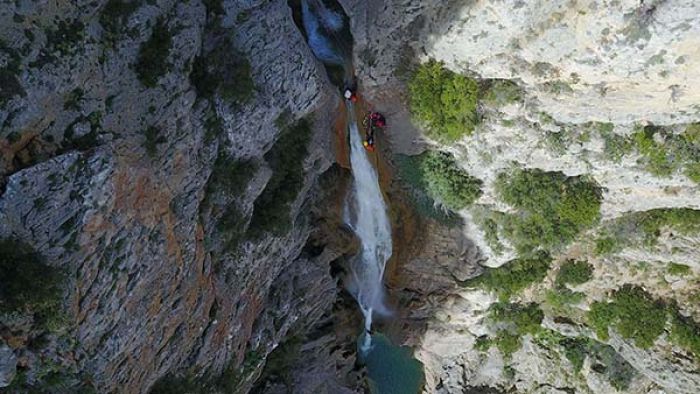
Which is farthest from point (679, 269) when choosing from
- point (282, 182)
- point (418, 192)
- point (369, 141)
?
point (282, 182)

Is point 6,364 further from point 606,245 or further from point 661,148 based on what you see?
point 606,245

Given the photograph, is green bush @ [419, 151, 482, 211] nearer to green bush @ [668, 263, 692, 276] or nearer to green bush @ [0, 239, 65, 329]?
green bush @ [668, 263, 692, 276]

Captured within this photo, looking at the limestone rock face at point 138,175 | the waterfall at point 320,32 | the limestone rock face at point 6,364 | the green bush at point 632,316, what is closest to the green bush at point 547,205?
the green bush at point 632,316

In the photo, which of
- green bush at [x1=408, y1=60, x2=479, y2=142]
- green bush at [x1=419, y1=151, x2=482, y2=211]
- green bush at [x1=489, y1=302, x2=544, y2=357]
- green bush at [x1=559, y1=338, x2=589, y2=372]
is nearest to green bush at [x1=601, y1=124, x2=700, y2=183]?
green bush at [x1=408, y1=60, x2=479, y2=142]

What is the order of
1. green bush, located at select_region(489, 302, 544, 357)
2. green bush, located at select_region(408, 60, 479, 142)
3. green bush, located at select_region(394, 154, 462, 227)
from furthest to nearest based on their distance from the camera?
green bush, located at select_region(489, 302, 544, 357), green bush, located at select_region(394, 154, 462, 227), green bush, located at select_region(408, 60, 479, 142)

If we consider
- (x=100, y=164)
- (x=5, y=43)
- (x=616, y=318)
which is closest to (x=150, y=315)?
(x=100, y=164)
